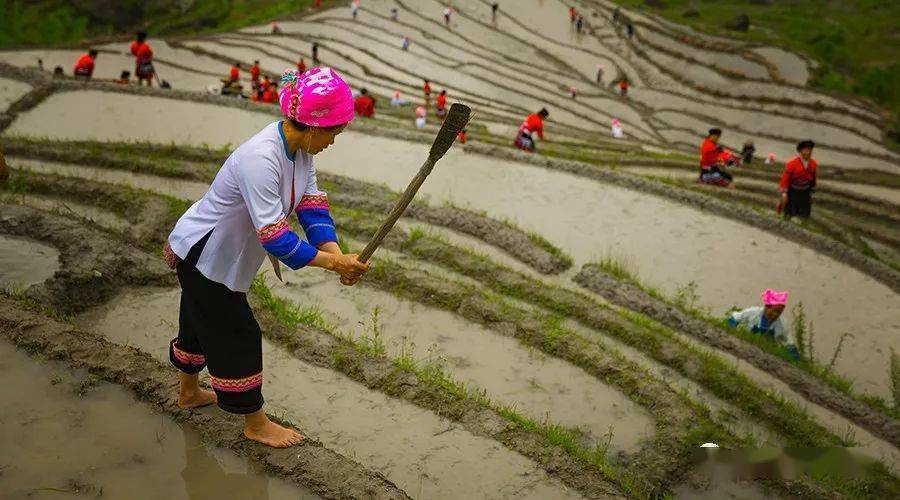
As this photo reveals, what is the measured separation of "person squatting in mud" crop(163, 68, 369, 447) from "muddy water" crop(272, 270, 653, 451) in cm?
217

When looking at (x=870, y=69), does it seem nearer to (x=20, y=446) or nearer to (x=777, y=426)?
(x=777, y=426)

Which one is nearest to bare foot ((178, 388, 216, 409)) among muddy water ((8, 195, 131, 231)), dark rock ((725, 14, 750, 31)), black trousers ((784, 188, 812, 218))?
muddy water ((8, 195, 131, 231))

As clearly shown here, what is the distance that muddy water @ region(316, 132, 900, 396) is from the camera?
809cm

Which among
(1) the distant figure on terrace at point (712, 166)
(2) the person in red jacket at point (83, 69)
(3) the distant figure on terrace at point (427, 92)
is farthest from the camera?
(3) the distant figure on terrace at point (427, 92)

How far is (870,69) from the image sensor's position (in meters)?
30.1

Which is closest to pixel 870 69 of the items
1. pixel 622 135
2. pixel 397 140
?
pixel 622 135

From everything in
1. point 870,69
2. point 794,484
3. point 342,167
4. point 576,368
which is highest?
point 870,69

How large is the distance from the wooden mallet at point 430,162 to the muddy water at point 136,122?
318 inches

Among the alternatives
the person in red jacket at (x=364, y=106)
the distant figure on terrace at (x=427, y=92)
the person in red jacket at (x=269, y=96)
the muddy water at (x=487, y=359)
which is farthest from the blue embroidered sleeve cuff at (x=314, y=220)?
the distant figure on terrace at (x=427, y=92)

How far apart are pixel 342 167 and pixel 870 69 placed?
2825cm

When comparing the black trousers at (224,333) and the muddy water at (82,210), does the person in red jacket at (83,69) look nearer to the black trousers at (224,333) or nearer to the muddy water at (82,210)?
the muddy water at (82,210)

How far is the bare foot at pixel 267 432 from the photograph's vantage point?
379 cm

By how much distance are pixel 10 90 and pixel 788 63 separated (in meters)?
25.6

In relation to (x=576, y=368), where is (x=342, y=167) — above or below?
above
